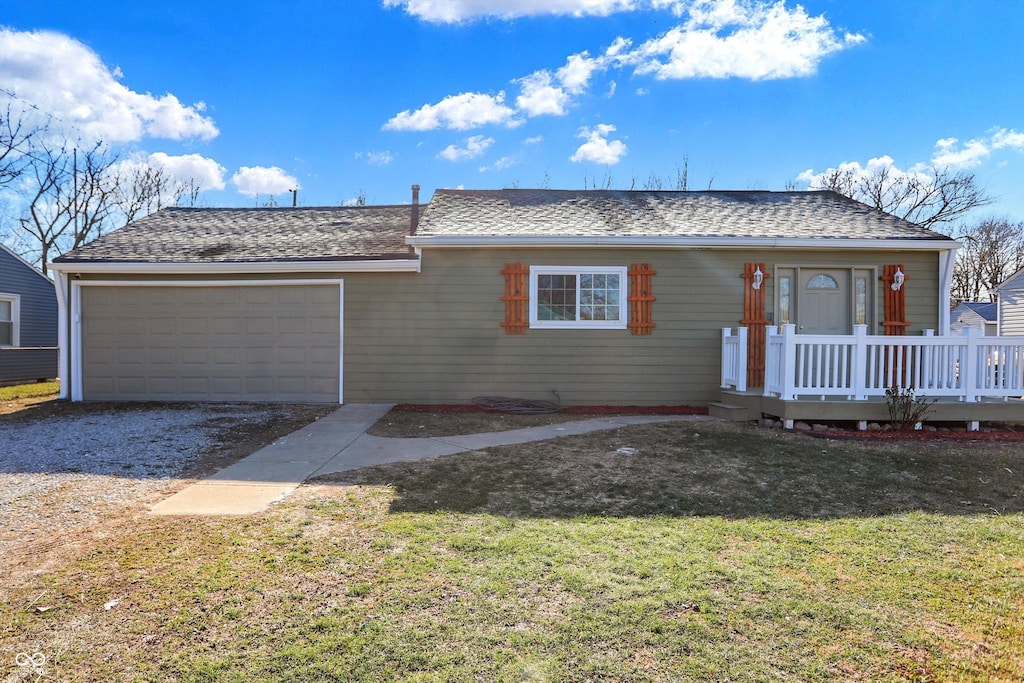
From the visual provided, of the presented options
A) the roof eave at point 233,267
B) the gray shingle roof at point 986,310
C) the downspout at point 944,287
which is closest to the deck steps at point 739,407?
the downspout at point 944,287

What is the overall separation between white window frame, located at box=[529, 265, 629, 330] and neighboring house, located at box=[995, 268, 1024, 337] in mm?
19077

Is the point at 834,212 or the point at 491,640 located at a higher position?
the point at 834,212

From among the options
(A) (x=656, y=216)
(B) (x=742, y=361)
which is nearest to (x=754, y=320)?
(B) (x=742, y=361)

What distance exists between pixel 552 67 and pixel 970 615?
48.5ft

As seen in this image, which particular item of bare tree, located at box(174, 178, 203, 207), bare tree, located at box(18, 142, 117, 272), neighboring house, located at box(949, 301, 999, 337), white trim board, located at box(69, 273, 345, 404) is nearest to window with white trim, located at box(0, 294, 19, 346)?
white trim board, located at box(69, 273, 345, 404)

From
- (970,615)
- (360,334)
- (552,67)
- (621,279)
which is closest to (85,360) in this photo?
(360,334)

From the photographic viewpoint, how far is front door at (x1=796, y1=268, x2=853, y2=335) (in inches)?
340

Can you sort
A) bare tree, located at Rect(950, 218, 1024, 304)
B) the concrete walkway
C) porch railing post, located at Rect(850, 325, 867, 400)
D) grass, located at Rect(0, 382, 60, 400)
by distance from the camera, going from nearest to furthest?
the concrete walkway
porch railing post, located at Rect(850, 325, 867, 400)
grass, located at Rect(0, 382, 60, 400)
bare tree, located at Rect(950, 218, 1024, 304)

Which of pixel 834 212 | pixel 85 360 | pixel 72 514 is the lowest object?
pixel 72 514

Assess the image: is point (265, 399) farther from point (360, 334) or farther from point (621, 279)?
point (621, 279)

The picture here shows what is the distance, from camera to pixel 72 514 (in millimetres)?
3670

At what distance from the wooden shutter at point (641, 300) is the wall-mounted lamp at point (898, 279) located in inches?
151

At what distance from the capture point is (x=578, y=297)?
8.65m

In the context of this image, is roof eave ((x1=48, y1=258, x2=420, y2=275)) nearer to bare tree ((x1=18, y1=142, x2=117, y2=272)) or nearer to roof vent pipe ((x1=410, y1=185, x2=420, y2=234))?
roof vent pipe ((x1=410, y1=185, x2=420, y2=234))
